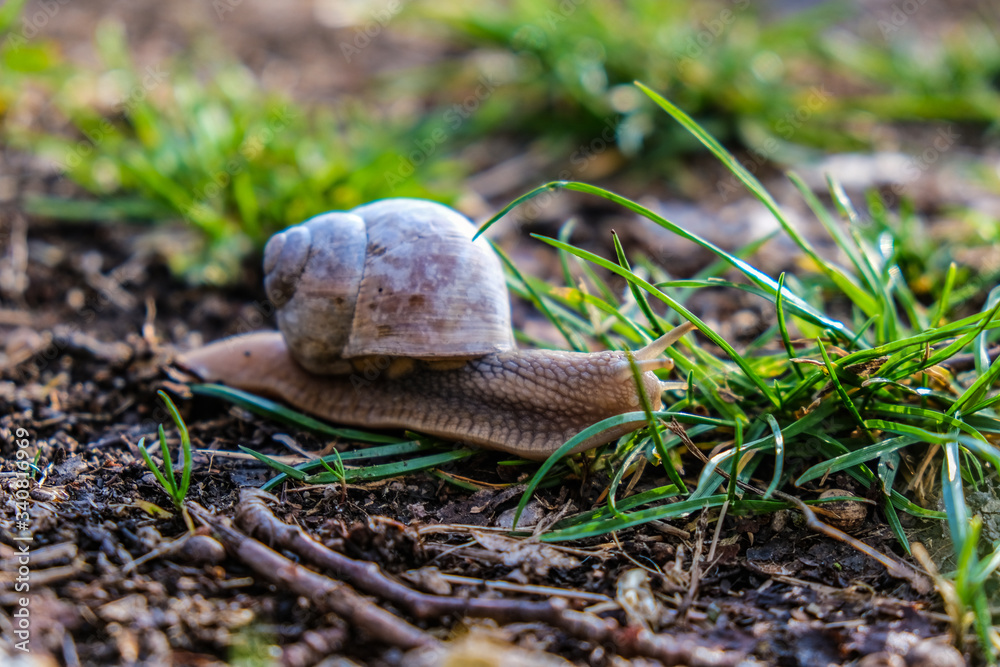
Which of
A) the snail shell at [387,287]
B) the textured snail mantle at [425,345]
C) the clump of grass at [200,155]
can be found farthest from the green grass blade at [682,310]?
the clump of grass at [200,155]

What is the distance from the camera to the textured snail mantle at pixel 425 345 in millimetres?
2836

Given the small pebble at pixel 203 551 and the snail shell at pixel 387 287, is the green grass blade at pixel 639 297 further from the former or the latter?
the small pebble at pixel 203 551

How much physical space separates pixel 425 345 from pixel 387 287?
0.95 ft

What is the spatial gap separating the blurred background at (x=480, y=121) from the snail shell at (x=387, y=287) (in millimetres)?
1327

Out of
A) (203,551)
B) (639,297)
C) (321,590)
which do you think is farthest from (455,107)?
(321,590)

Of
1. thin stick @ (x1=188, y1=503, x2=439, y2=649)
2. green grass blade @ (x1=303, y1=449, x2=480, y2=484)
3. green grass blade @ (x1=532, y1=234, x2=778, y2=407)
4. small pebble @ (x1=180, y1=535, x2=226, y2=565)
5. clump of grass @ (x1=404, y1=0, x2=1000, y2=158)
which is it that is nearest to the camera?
thin stick @ (x1=188, y1=503, x2=439, y2=649)

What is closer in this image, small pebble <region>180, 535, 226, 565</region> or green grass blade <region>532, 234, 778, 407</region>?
small pebble <region>180, 535, 226, 565</region>

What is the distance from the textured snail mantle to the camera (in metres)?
2.84

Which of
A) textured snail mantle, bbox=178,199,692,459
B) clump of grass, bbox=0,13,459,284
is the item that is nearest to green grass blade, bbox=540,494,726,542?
textured snail mantle, bbox=178,199,692,459

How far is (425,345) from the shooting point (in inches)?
116

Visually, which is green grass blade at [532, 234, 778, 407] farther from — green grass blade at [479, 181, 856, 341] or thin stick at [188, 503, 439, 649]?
thin stick at [188, 503, 439, 649]

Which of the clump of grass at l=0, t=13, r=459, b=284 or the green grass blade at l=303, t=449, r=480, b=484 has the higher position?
the clump of grass at l=0, t=13, r=459, b=284

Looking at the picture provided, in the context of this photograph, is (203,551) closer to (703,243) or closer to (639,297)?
(639,297)

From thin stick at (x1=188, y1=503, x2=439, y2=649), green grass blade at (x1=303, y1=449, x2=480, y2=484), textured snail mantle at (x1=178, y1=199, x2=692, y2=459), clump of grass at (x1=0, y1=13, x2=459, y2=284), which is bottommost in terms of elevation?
thin stick at (x1=188, y1=503, x2=439, y2=649)
